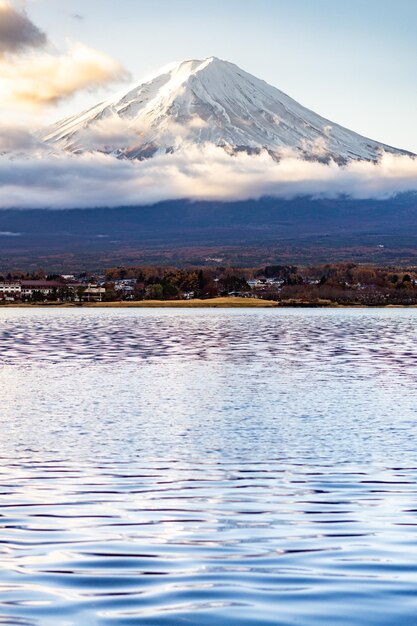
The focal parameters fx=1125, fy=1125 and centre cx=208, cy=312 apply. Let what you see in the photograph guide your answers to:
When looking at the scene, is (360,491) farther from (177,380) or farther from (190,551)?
(177,380)

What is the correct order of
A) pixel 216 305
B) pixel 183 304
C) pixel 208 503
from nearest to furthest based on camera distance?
pixel 208 503
pixel 183 304
pixel 216 305

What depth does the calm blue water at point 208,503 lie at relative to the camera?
26.8 ft

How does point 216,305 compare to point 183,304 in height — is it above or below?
below

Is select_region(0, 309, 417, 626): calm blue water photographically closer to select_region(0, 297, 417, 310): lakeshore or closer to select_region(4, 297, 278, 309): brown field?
select_region(0, 297, 417, 310): lakeshore

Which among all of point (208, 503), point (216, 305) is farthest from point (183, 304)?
point (208, 503)

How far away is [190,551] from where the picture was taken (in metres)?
9.81

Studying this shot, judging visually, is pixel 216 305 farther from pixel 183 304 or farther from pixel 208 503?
pixel 208 503

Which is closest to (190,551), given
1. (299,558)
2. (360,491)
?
(299,558)

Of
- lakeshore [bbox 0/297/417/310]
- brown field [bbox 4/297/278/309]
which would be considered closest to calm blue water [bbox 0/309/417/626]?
lakeshore [bbox 0/297/417/310]

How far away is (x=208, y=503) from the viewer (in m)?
12.3

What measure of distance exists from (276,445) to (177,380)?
1379 cm

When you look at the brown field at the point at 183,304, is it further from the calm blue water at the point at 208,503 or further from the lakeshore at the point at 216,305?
the calm blue water at the point at 208,503

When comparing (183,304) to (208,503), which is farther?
(183,304)

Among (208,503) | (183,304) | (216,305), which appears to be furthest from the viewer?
(216,305)
